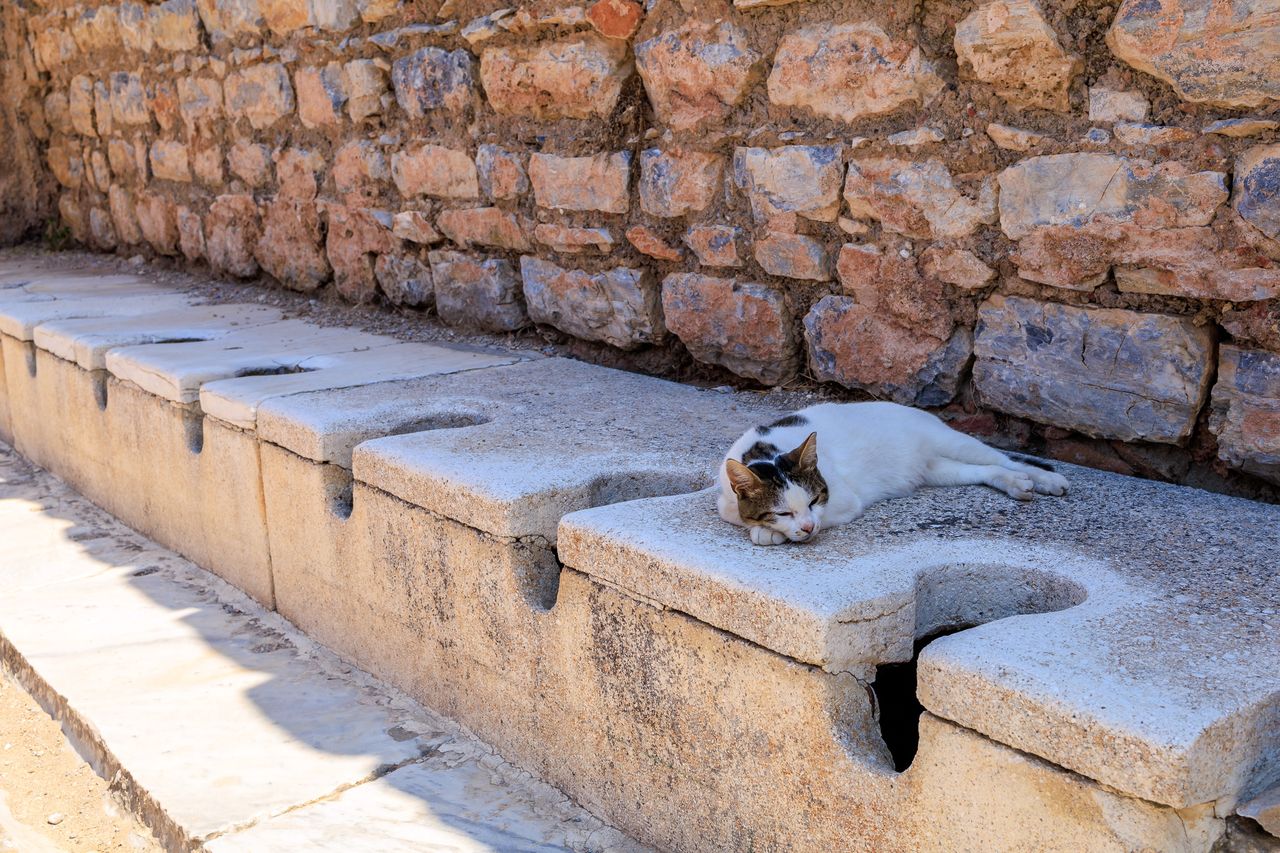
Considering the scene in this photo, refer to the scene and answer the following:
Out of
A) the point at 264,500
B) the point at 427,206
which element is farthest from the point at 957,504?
the point at 427,206

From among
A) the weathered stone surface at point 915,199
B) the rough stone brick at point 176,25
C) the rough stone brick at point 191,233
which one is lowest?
the rough stone brick at point 191,233

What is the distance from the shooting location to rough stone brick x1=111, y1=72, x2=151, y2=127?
6.65 meters

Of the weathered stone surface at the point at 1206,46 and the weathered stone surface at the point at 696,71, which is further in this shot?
the weathered stone surface at the point at 696,71

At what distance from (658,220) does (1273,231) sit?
1.93m

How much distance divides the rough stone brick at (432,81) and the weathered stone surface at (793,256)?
5.02 ft

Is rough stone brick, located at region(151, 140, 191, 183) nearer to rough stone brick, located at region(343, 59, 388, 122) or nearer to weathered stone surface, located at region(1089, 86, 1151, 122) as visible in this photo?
rough stone brick, located at region(343, 59, 388, 122)

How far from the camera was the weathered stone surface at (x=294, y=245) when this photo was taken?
5.57 m

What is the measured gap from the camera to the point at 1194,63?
8.31 ft

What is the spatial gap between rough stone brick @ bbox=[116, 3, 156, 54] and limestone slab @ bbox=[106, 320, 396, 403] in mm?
2307

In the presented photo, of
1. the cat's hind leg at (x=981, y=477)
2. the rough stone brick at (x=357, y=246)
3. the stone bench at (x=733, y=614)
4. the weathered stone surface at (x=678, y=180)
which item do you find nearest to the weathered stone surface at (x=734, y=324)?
the stone bench at (x=733, y=614)

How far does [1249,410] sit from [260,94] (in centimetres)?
459

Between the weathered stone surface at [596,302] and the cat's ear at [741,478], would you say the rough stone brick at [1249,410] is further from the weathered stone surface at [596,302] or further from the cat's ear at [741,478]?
the weathered stone surface at [596,302]

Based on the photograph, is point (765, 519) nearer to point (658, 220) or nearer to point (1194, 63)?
point (1194, 63)

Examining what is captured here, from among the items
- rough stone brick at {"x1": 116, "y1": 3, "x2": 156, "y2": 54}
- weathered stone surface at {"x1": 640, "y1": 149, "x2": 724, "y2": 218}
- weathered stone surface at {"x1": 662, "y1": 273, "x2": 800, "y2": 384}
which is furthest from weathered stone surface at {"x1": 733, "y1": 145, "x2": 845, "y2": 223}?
rough stone brick at {"x1": 116, "y1": 3, "x2": 156, "y2": 54}
